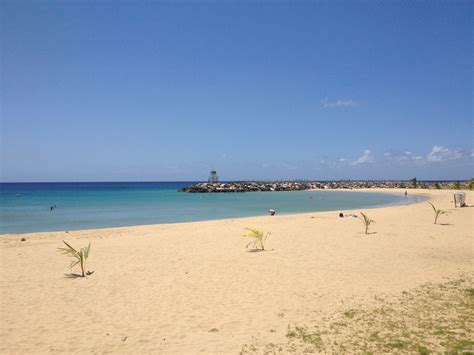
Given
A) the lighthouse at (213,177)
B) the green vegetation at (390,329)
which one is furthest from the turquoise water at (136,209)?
the lighthouse at (213,177)

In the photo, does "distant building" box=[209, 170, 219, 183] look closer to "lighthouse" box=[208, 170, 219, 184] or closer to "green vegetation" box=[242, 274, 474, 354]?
"lighthouse" box=[208, 170, 219, 184]

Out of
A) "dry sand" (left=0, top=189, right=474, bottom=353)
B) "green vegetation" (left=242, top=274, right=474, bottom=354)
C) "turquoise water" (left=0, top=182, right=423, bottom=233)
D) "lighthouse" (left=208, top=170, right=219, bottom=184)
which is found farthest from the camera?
"lighthouse" (left=208, top=170, right=219, bottom=184)

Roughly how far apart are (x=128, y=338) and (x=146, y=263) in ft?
19.1

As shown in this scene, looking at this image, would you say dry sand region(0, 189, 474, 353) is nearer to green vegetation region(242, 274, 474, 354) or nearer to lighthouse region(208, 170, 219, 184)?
green vegetation region(242, 274, 474, 354)

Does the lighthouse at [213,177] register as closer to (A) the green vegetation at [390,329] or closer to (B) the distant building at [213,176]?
(B) the distant building at [213,176]

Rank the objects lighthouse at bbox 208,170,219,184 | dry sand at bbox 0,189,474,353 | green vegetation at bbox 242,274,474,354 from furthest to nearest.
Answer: lighthouse at bbox 208,170,219,184 < dry sand at bbox 0,189,474,353 < green vegetation at bbox 242,274,474,354

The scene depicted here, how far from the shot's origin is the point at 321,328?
6.48 m

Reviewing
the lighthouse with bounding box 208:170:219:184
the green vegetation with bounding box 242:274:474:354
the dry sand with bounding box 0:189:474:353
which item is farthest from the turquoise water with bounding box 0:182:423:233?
the lighthouse with bounding box 208:170:219:184

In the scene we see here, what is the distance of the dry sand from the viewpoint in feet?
21.6

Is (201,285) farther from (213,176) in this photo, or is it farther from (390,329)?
(213,176)

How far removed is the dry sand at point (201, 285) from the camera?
6.57 metres

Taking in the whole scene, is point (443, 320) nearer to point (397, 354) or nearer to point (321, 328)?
point (397, 354)

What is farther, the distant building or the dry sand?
the distant building

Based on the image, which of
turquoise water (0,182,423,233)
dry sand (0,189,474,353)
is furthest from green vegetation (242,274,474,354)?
turquoise water (0,182,423,233)
